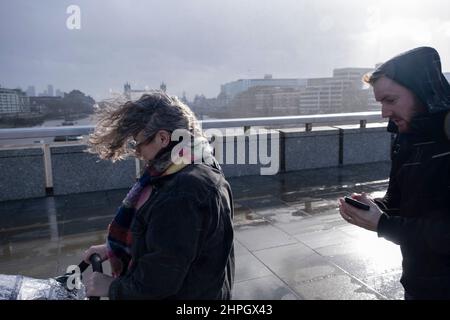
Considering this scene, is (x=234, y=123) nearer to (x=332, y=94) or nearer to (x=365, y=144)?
(x=365, y=144)

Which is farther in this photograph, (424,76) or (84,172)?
(84,172)

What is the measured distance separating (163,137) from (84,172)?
590 cm

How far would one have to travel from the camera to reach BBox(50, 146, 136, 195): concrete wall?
23.4 ft

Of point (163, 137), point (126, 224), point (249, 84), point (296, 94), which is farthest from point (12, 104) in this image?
point (163, 137)

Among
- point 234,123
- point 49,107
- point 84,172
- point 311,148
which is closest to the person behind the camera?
point 84,172

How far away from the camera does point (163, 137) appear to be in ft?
6.05

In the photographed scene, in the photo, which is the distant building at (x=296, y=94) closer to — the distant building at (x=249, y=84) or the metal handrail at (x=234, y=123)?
the distant building at (x=249, y=84)

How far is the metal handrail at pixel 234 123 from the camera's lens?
21.0ft

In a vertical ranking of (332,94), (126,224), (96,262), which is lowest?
(96,262)

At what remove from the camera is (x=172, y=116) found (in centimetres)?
186

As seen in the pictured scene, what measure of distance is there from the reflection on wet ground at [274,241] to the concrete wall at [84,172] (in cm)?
21

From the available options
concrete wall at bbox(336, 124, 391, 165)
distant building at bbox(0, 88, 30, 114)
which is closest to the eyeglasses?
concrete wall at bbox(336, 124, 391, 165)

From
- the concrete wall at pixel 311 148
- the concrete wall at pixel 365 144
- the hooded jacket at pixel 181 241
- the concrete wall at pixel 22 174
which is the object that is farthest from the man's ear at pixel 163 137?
the concrete wall at pixel 365 144

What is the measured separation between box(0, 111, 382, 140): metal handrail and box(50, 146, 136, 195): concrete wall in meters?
0.45
